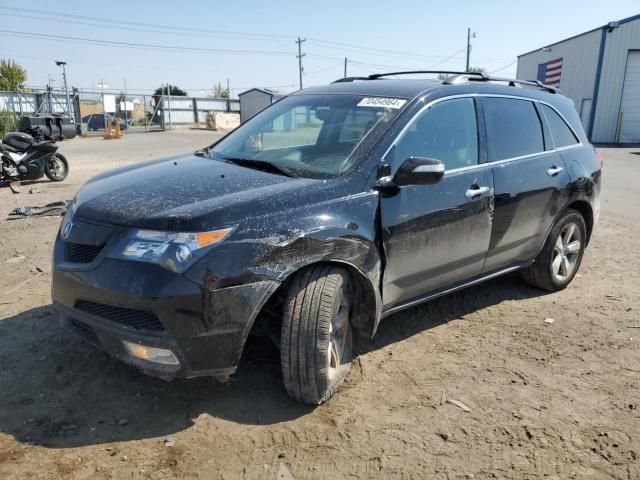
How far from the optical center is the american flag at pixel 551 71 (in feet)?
101

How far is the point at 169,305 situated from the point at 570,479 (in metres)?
2.13

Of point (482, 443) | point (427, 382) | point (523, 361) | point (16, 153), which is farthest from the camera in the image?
point (16, 153)

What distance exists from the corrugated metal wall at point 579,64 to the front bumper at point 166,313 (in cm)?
2764

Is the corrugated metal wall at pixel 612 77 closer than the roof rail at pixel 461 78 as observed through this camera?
No

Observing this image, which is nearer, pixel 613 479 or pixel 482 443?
pixel 613 479

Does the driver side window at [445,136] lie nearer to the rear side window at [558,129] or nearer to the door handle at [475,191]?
the door handle at [475,191]

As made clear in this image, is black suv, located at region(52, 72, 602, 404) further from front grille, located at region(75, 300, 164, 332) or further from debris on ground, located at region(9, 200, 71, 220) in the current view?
debris on ground, located at region(9, 200, 71, 220)

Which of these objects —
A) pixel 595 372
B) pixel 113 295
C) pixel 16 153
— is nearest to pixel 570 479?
pixel 595 372

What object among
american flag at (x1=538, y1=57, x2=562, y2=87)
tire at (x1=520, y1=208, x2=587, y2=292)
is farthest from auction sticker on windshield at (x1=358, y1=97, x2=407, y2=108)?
american flag at (x1=538, y1=57, x2=562, y2=87)

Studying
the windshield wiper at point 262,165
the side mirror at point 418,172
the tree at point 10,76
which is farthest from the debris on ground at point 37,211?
the tree at point 10,76

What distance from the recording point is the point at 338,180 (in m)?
3.23

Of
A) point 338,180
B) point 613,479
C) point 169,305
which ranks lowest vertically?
point 613,479

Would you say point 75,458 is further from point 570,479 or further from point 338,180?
point 570,479

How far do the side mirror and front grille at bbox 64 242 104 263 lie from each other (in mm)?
1762
